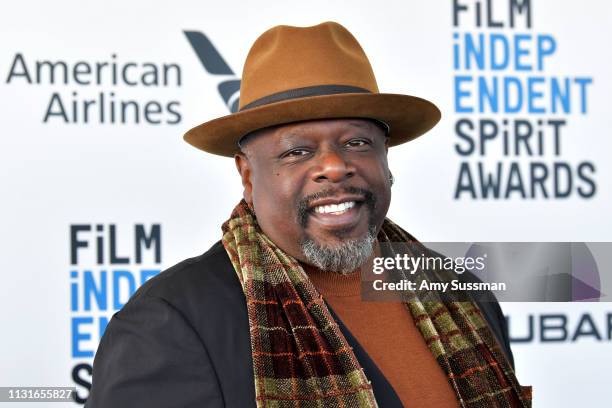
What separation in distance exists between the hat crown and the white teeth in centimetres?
27

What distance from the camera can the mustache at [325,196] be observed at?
5.06ft

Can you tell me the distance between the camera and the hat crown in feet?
5.29

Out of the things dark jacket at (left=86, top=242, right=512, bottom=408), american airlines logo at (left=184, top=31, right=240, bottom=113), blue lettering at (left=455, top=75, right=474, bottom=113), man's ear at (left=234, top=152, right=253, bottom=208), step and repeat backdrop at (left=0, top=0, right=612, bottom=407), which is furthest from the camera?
Answer: blue lettering at (left=455, top=75, right=474, bottom=113)

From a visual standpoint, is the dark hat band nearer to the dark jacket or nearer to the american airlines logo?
the dark jacket

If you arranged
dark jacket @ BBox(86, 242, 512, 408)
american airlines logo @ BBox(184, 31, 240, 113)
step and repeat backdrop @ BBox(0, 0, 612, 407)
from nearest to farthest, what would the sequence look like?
dark jacket @ BBox(86, 242, 512, 408) < step and repeat backdrop @ BBox(0, 0, 612, 407) < american airlines logo @ BBox(184, 31, 240, 113)

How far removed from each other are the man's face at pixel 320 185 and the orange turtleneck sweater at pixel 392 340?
0.08 metres

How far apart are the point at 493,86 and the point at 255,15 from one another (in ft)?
3.22

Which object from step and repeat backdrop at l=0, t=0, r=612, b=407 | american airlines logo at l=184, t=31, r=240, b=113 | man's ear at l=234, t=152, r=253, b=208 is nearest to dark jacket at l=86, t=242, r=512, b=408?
man's ear at l=234, t=152, r=253, b=208

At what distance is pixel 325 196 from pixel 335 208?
0.05m

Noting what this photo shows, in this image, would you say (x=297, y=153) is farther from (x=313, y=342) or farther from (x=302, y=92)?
(x=313, y=342)

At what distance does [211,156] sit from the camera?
8.86 feet

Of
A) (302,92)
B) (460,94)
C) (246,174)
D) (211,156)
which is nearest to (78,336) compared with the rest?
(211,156)

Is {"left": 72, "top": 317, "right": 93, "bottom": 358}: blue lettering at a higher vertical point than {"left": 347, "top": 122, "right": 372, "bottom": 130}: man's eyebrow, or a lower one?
lower

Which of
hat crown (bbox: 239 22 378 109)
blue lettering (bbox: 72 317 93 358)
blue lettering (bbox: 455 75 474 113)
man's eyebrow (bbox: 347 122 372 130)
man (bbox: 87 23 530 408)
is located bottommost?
blue lettering (bbox: 72 317 93 358)
